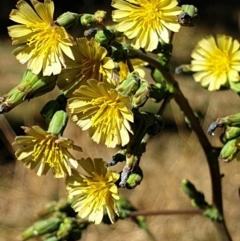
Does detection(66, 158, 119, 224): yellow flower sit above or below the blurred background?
above

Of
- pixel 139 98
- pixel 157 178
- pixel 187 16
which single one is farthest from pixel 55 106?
pixel 157 178

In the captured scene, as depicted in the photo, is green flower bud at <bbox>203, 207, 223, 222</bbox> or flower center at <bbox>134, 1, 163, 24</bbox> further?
green flower bud at <bbox>203, 207, 223, 222</bbox>

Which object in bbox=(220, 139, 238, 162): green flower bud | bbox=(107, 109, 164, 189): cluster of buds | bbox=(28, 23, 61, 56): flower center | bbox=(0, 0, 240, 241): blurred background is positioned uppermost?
bbox=(28, 23, 61, 56): flower center

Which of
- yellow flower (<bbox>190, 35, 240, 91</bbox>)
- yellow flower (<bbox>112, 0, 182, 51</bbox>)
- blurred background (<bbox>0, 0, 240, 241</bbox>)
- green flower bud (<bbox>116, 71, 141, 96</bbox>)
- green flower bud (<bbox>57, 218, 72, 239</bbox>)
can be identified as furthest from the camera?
blurred background (<bbox>0, 0, 240, 241</bbox>)

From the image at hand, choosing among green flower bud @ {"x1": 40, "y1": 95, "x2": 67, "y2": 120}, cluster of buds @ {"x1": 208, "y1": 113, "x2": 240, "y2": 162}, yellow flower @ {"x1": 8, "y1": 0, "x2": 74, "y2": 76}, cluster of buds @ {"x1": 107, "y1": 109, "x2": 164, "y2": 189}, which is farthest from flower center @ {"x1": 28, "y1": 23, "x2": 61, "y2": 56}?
cluster of buds @ {"x1": 208, "y1": 113, "x2": 240, "y2": 162}

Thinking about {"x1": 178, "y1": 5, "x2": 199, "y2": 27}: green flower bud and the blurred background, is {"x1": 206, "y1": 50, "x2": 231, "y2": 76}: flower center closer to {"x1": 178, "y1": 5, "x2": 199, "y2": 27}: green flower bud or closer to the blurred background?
{"x1": 178, "y1": 5, "x2": 199, "y2": 27}: green flower bud

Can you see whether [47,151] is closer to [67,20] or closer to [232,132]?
[67,20]
